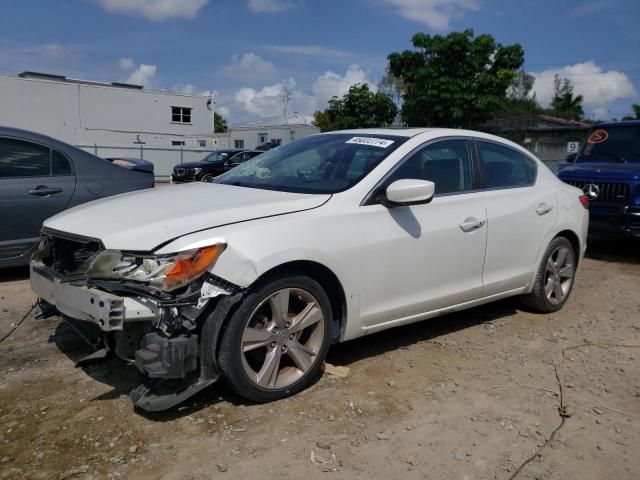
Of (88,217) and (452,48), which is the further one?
(452,48)

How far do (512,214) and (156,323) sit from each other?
117 inches

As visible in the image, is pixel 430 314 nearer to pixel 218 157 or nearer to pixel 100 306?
pixel 100 306

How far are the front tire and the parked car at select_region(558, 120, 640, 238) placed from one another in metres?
Answer: 5.79

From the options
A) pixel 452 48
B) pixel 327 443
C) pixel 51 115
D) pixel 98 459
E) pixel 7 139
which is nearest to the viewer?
pixel 98 459

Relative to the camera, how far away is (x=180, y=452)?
2.90 m

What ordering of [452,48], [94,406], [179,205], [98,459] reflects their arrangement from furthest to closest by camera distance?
[452,48] → [179,205] → [94,406] → [98,459]

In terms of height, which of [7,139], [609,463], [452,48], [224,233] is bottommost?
[609,463]

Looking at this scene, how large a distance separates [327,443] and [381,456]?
29 centimetres

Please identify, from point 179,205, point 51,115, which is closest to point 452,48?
point 51,115

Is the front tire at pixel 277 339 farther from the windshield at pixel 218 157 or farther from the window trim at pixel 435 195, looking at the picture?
the windshield at pixel 218 157

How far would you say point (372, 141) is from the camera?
431 centimetres

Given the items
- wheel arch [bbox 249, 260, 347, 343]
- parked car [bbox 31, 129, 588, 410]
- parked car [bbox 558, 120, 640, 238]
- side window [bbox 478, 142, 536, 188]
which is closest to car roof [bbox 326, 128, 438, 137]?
parked car [bbox 31, 129, 588, 410]

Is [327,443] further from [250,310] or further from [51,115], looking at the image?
[51,115]

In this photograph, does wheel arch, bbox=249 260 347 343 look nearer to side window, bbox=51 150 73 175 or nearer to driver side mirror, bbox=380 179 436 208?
driver side mirror, bbox=380 179 436 208
